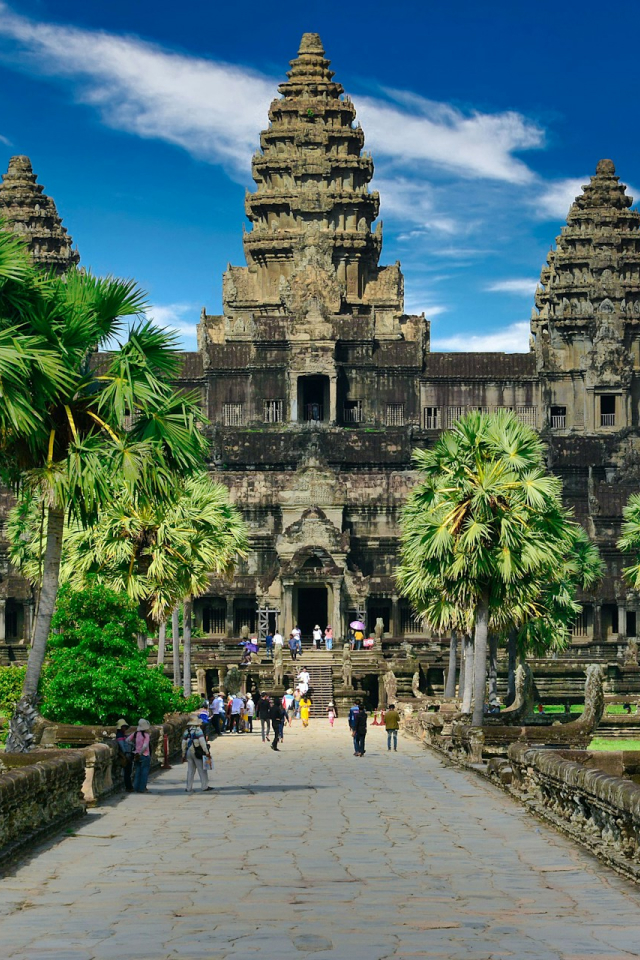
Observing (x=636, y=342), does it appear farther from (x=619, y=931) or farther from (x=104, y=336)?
(x=619, y=931)

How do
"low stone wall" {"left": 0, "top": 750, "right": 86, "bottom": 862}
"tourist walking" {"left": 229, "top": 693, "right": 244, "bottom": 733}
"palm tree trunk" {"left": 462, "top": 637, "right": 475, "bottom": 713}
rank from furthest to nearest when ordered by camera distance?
"tourist walking" {"left": 229, "top": 693, "right": 244, "bottom": 733} < "palm tree trunk" {"left": 462, "top": 637, "right": 475, "bottom": 713} < "low stone wall" {"left": 0, "top": 750, "right": 86, "bottom": 862}

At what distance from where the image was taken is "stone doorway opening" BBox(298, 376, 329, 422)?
105 metres

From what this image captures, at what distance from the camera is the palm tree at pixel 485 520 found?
41.2 meters

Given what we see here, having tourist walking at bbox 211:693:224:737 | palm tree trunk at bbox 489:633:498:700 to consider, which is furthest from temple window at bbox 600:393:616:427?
tourist walking at bbox 211:693:224:737

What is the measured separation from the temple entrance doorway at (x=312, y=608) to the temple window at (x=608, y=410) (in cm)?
2770

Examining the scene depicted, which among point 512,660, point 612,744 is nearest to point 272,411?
point 512,660

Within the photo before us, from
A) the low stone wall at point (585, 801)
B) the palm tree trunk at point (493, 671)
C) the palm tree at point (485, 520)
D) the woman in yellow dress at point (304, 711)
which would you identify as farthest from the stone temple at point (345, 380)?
the low stone wall at point (585, 801)

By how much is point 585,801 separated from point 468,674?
3171 centimetres

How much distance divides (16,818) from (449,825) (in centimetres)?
750

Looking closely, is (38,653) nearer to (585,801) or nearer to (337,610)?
(585,801)

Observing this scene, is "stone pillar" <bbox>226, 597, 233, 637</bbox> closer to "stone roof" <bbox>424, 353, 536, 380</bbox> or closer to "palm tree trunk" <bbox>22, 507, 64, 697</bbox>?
"stone roof" <bbox>424, 353, 536, 380</bbox>

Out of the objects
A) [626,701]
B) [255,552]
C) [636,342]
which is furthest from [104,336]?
[636,342]

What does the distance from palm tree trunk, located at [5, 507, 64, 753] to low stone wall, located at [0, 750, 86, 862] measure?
95cm

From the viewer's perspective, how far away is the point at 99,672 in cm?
3978
